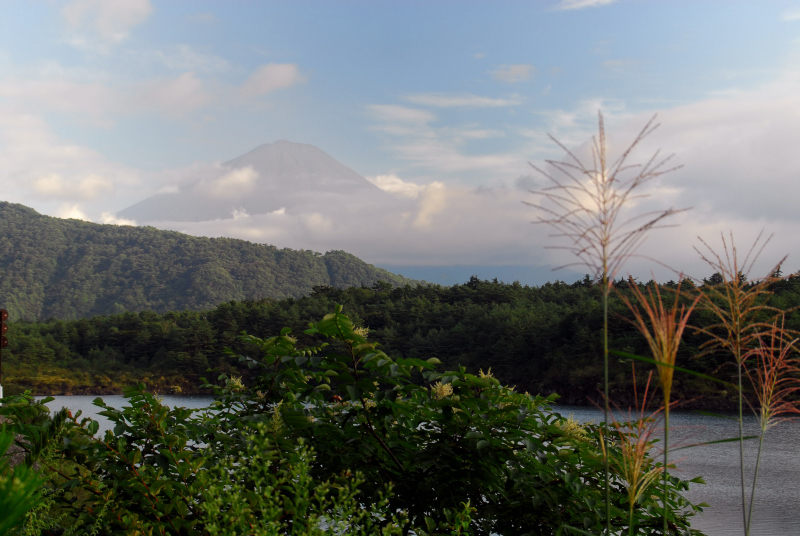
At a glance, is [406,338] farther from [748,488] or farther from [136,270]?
[136,270]

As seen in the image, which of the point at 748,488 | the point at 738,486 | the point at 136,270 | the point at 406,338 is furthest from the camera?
the point at 136,270

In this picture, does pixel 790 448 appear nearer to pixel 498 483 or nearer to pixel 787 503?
pixel 787 503

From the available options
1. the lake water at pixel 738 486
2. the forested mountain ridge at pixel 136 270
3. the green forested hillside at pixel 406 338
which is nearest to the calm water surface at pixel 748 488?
the lake water at pixel 738 486

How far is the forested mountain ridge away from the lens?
292ft

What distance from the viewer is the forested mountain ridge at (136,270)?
292ft

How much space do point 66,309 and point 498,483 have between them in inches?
3928

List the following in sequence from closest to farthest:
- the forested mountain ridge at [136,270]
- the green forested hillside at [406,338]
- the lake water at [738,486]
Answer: the lake water at [738,486] < the green forested hillside at [406,338] < the forested mountain ridge at [136,270]

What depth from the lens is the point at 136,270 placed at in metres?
95.4

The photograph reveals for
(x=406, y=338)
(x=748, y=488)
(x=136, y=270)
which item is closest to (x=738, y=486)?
(x=748, y=488)

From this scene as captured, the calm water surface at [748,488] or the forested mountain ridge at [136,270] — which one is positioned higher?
the forested mountain ridge at [136,270]

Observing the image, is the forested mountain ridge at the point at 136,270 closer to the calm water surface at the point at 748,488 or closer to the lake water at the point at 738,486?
the lake water at the point at 738,486

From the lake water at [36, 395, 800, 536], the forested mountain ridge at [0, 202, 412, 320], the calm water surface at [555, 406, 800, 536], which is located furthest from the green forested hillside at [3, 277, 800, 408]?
the forested mountain ridge at [0, 202, 412, 320]

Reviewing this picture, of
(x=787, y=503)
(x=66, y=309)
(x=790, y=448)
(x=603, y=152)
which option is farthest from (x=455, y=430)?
(x=66, y=309)

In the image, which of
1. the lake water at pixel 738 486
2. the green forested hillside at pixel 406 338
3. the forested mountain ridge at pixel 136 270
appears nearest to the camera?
the lake water at pixel 738 486
